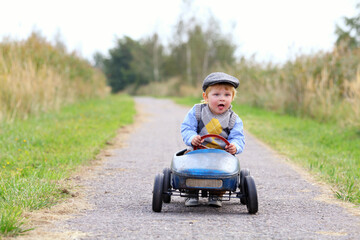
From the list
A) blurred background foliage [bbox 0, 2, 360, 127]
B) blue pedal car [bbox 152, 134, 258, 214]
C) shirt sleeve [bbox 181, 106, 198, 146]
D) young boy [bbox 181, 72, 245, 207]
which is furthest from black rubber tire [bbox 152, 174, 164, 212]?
blurred background foliage [bbox 0, 2, 360, 127]

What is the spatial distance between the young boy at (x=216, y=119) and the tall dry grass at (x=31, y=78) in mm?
7862

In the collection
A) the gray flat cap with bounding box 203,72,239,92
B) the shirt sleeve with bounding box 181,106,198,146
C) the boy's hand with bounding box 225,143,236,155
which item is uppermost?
the gray flat cap with bounding box 203,72,239,92

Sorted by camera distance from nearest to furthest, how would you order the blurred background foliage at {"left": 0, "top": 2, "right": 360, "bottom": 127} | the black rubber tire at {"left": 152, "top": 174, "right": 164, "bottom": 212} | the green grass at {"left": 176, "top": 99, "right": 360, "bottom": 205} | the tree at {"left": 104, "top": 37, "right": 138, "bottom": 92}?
the black rubber tire at {"left": 152, "top": 174, "right": 164, "bottom": 212} → the green grass at {"left": 176, "top": 99, "right": 360, "bottom": 205} → the blurred background foliage at {"left": 0, "top": 2, "right": 360, "bottom": 127} → the tree at {"left": 104, "top": 37, "right": 138, "bottom": 92}

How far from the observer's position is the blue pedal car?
444cm

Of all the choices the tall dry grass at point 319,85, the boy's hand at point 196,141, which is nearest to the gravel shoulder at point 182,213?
the boy's hand at point 196,141

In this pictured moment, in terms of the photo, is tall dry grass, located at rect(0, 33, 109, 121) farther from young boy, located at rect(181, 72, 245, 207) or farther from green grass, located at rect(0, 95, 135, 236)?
young boy, located at rect(181, 72, 245, 207)

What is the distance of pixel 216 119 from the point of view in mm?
5055

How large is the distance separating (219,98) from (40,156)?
3652 mm

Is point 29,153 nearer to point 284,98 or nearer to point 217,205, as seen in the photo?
point 217,205

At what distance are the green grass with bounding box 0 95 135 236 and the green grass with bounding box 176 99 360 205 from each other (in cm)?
326

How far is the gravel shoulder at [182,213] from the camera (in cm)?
371

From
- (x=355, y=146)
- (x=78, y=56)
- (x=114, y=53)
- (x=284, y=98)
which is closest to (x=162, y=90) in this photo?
(x=114, y=53)

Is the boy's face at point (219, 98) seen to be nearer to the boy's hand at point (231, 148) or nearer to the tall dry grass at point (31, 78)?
the boy's hand at point (231, 148)

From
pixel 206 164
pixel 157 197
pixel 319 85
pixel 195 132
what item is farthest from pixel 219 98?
pixel 319 85
